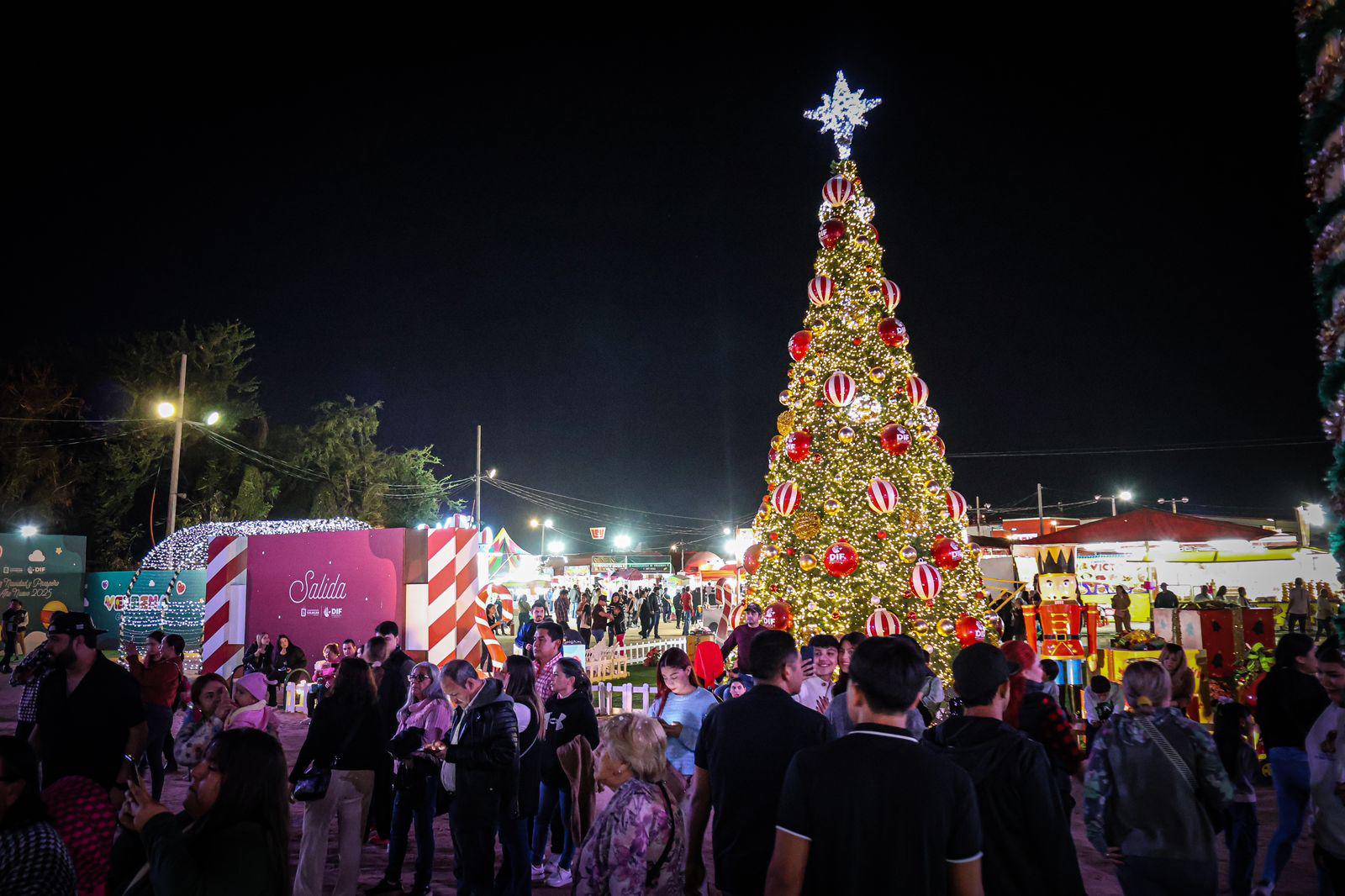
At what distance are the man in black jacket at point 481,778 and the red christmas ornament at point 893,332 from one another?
10213 mm

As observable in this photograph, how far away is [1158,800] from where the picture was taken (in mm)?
3564

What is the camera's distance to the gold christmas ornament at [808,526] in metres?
13.4

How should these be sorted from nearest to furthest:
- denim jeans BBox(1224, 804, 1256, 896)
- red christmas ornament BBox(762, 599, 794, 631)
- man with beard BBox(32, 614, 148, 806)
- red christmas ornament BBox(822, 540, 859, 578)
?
1. man with beard BBox(32, 614, 148, 806)
2. denim jeans BBox(1224, 804, 1256, 896)
3. red christmas ornament BBox(822, 540, 859, 578)
4. red christmas ornament BBox(762, 599, 794, 631)

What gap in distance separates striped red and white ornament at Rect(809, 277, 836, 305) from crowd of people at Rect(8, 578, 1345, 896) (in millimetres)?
8085

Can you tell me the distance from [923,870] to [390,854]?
4.94m

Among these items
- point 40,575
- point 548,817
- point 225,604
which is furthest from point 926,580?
point 40,575

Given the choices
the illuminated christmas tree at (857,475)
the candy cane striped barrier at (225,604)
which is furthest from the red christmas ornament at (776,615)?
the candy cane striped barrier at (225,604)

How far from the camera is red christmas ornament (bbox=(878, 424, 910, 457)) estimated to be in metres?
12.6

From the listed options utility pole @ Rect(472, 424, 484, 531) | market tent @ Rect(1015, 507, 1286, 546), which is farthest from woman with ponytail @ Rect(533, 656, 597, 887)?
utility pole @ Rect(472, 424, 484, 531)

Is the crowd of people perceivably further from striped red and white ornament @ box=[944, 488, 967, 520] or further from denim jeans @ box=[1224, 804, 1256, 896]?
striped red and white ornament @ box=[944, 488, 967, 520]

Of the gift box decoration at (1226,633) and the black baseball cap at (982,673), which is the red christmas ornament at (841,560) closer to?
the gift box decoration at (1226,633)

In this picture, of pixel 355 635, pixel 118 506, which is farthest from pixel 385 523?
pixel 355 635

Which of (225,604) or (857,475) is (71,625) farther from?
(857,475)

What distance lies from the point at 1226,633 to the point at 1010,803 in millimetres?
9946
